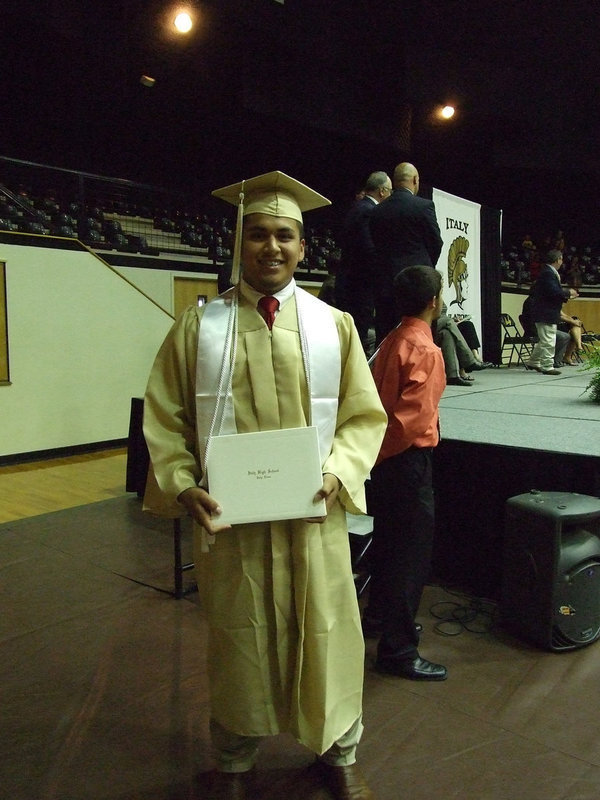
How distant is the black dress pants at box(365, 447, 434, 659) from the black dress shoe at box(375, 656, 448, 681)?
0.8 inches

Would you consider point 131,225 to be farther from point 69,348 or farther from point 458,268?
point 458,268

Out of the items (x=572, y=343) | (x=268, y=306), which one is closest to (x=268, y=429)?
(x=268, y=306)

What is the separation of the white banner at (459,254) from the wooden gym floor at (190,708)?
155 inches

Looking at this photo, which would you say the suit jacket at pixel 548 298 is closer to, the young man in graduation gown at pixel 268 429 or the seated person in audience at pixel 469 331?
the seated person in audience at pixel 469 331

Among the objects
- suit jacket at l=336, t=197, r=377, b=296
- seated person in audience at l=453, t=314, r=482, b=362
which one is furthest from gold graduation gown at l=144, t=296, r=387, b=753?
seated person in audience at l=453, t=314, r=482, b=362

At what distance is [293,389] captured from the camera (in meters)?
1.37

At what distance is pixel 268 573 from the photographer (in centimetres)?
138

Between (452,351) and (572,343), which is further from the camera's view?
(572,343)

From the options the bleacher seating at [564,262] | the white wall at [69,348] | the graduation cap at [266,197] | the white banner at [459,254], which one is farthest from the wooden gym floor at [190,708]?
the bleacher seating at [564,262]

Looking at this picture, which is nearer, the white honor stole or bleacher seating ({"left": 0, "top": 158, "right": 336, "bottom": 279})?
the white honor stole

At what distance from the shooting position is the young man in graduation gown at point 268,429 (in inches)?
53.5

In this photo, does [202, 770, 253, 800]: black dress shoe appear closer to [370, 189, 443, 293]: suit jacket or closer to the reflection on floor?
the reflection on floor

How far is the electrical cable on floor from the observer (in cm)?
243

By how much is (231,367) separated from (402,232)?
7.88 feet
